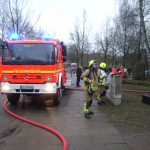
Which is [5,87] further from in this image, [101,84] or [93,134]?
[93,134]

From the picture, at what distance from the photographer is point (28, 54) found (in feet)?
44.0

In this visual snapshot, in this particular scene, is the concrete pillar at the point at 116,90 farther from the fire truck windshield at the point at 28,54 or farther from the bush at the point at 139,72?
the bush at the point at 139,72

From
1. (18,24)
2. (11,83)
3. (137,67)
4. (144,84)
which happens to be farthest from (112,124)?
(137,67)

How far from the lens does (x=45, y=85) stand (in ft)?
42.9

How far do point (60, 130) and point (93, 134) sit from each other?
100 centimetres

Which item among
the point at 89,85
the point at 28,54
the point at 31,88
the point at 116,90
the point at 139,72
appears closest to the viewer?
the point at 89,85

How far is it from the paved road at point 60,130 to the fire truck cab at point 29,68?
2.54 feet

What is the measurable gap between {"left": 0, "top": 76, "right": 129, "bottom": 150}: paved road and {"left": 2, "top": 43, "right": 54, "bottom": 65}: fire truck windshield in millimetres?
1809

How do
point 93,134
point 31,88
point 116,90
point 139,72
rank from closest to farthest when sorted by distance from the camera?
point 93,134, point 31,88, point 116,90, point 139,72

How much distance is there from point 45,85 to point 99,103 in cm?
259

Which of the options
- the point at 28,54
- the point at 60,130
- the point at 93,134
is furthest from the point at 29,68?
Answer: the point at 93,134

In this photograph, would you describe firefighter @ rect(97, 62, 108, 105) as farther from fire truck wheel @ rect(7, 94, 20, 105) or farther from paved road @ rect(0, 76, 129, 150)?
fire truck wheel @ rect(7, 94, 20, 105)

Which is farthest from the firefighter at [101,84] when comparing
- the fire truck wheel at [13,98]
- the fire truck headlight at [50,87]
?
the fire truck wheel at [13,98]

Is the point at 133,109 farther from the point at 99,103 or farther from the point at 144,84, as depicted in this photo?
the point at 144,84
